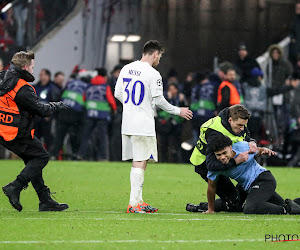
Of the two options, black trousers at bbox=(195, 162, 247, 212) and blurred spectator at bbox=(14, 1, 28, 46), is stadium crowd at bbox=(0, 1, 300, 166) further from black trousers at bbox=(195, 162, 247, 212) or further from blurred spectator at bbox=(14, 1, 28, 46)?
black trousers at bbox=(195, 162, 247, 212)

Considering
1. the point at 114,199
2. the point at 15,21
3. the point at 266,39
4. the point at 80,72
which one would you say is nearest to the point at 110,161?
the point at 80,72

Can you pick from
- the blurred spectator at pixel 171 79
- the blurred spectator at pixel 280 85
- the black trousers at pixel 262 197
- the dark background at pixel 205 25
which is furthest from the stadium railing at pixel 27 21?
the black trousers at pixel 262 197

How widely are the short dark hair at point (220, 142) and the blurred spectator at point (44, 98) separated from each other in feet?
35.5

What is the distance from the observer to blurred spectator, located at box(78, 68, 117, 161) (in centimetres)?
2053

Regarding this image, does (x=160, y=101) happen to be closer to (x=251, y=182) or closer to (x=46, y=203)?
(x=251, y=182)

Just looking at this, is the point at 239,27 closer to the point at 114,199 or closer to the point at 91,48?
the point at 91,48

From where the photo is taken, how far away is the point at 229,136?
1028 centimetres

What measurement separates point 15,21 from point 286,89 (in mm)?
6929

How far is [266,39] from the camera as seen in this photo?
79.3 feet

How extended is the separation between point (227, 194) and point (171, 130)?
34.7 feet

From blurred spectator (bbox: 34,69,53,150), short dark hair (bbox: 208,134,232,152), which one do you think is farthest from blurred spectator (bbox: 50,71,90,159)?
short dark hair (bbox: 208,134,232,152)

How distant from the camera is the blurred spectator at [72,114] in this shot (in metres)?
20.6

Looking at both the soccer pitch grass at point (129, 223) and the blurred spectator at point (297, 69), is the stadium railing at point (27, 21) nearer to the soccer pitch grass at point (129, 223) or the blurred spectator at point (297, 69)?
the blurred spectator at point (297, 69)

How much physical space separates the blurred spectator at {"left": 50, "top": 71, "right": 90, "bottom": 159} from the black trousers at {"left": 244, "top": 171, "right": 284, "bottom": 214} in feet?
34.9
